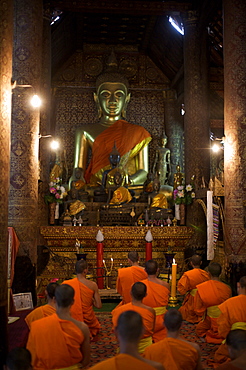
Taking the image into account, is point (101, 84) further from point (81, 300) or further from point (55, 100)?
point (81, 300)

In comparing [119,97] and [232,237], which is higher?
[119,97]

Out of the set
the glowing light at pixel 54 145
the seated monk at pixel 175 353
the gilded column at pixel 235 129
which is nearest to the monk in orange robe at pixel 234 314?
the seated monk at pixel 175 353

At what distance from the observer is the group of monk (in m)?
2.46

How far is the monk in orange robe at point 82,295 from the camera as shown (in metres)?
5.24

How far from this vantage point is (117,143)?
43.1 ft

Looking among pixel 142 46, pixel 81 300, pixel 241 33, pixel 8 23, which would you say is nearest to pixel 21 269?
pixel 81 300

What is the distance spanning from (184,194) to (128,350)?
25.5 feet

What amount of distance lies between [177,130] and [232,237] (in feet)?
25.8

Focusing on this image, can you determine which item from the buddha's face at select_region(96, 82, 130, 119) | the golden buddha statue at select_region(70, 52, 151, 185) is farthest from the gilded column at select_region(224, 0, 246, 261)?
the buddha's face at select_region(96, 82, 130, 119)

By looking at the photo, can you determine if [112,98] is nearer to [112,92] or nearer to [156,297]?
[112,92]

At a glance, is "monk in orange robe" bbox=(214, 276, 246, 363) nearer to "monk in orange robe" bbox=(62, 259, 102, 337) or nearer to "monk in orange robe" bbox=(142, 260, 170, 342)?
"monk in orange robe" bbox=(142, 260, 170, 342)

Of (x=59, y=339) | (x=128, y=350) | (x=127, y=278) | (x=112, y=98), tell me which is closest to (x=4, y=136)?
(x=59, y=339)

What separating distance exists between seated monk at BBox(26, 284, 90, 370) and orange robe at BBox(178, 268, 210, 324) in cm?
303

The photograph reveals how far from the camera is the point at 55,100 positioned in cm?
1452
